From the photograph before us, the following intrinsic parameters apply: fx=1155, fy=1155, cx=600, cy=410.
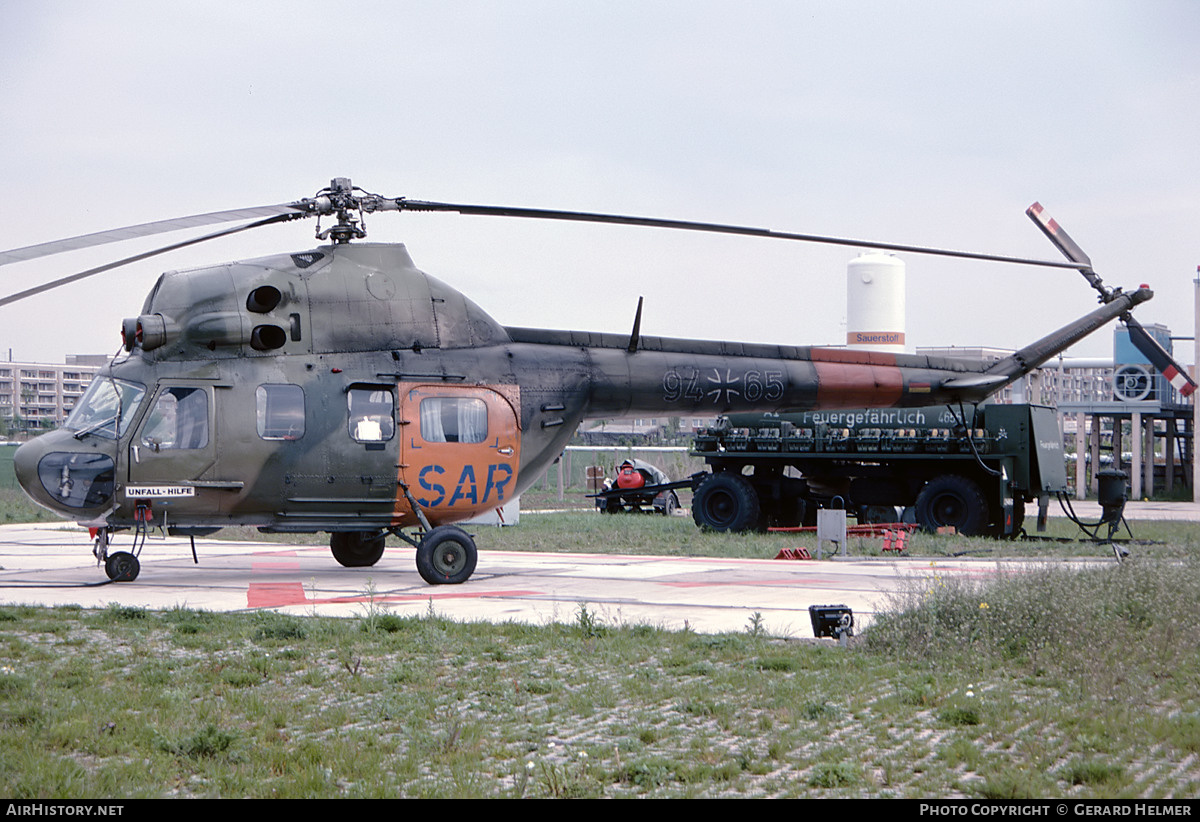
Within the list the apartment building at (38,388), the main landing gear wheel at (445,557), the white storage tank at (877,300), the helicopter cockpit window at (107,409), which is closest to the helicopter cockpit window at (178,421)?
the helicopter cockpit window at (107,409)

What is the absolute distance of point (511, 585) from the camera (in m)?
13.8

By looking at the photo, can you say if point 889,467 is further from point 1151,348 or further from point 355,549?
point 355,549

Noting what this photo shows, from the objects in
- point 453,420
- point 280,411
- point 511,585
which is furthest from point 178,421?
point 511,585

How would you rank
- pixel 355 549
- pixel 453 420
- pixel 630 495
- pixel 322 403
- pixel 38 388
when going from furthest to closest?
pixel 38 388 < pixel 630 495 < pixel 355 549 < pixel 453 420 < pixel 322 403

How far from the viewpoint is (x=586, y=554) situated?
18859mm

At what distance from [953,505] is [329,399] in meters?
12.9

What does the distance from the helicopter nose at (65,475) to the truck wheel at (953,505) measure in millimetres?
14646

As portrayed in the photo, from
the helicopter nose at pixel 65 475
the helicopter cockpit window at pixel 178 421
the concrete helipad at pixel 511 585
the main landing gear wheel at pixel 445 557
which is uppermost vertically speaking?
the helicopter cockpit window at pixel 178 421

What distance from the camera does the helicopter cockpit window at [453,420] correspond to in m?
13.8

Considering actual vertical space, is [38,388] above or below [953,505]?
above

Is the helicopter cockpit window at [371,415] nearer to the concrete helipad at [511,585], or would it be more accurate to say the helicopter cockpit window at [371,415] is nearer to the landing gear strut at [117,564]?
the concrete helipad at [511,585]

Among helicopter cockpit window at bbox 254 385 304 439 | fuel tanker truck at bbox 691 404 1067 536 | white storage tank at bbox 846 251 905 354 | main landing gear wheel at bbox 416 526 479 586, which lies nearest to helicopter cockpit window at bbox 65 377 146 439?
helicopter cockpit window at bbox 254 385 304 439

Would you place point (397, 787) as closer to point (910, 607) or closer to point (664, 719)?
Result: point (664, 719)

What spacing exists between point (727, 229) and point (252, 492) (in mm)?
6086
